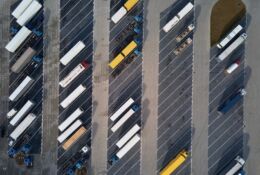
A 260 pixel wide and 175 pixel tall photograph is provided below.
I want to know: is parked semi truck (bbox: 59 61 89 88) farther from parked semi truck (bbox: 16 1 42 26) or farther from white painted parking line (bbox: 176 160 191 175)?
white painted parking line (bbox: 176 160 191 175)

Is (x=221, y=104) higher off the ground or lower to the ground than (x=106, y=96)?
lower

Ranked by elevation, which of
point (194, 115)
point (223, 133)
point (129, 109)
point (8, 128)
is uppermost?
point (8, 128)

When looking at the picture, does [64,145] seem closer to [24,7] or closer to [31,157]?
[31,157]

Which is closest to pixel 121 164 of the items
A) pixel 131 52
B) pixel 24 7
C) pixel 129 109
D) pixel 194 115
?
pixel 129 109

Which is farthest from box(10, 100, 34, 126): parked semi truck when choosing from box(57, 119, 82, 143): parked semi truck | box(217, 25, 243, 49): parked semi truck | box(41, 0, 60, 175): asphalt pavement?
box(217, 25, 243, 49): parked semi truck

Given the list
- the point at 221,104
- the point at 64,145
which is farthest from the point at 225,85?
the point at 64,145

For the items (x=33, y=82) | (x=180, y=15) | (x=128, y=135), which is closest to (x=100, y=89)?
(x=128, y=135)

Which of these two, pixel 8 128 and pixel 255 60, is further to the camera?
pixel 8 128
